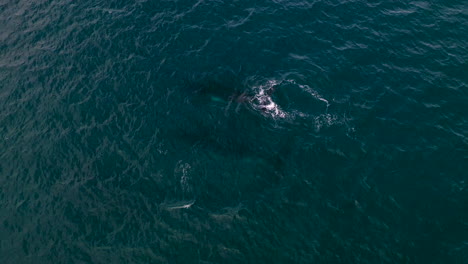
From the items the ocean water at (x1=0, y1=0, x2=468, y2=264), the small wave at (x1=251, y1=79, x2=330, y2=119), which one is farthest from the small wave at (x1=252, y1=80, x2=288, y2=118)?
the ocean water at (x1=0, y1=0, x2=468, y2=264)

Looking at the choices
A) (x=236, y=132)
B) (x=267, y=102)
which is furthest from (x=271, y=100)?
(x=236, y=132)

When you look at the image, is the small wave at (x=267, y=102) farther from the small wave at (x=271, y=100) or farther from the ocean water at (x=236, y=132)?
the ocean water at (x=236, y=132)

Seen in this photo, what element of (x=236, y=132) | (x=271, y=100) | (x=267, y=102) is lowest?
(x=236, y=132)

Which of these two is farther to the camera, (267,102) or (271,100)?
(271,100)

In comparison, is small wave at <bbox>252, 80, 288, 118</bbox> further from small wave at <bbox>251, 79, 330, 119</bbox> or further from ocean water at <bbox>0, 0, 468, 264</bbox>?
ocean water at <bbox>0, 0, 468, 264</bbox>

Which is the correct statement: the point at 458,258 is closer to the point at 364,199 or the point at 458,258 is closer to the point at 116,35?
the point at 364,199

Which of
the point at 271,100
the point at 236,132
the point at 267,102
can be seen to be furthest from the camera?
the point at 271,100

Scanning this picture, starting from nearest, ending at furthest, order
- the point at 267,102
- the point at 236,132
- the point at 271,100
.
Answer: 1. the point at 236,132
2. the point at 267,102
3. the point at 271,100

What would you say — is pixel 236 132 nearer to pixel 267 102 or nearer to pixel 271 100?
pixel 267 102
